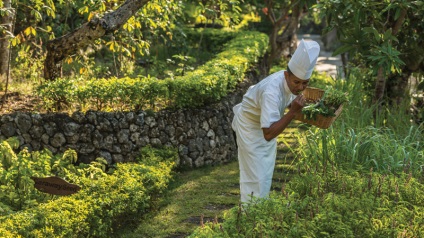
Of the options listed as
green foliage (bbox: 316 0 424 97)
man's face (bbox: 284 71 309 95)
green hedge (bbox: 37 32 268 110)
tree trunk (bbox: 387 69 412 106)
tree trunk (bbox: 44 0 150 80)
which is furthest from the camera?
tree trunk (bbox: 387 69 412 106)

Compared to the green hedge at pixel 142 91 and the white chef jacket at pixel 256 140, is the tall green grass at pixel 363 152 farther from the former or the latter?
the green hedge at pixel 142 91

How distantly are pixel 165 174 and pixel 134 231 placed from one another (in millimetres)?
1283

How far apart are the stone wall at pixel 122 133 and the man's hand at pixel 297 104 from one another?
3708 mm

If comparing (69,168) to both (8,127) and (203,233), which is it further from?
(203,233)

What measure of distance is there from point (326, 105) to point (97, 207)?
7.49ft

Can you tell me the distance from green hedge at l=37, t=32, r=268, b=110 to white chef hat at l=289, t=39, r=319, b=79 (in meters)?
3.66

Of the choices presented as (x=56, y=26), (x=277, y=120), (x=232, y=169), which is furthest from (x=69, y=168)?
(x=56, y=26)

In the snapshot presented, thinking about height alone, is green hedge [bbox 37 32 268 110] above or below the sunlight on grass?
above

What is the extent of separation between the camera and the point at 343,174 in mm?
6590

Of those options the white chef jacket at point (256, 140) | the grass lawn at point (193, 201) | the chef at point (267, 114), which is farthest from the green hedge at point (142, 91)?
the white chef jacket at point (256, 140)

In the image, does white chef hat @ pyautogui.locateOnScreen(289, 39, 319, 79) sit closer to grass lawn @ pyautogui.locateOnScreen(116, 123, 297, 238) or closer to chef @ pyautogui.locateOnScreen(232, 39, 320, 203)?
chef @ pyautogui.locateOnScreen(232, 39, 320, 203)

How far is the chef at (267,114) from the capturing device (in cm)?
609

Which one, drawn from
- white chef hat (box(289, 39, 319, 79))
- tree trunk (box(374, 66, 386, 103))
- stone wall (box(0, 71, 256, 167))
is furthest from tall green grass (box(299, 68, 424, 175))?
stone wall (box(0, 71, 256, 167))

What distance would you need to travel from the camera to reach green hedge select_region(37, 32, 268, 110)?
9.31 m
